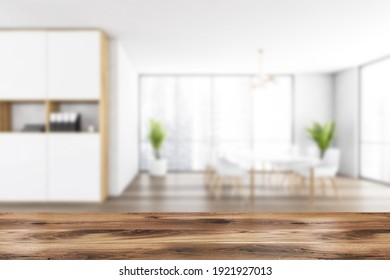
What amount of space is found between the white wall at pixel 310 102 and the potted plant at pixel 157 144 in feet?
11.1

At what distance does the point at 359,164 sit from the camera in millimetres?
8242

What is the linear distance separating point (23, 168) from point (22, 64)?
5.01 feet

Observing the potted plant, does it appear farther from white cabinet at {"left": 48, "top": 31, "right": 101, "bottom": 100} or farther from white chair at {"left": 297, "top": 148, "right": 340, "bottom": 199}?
white chair at {"left": 297, "top": 148, "right": 340, "bottom": 199}

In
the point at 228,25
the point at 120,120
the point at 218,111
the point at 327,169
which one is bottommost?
the point at 327,169

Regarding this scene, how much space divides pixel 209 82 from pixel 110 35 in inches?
154

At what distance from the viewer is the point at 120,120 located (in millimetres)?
6105

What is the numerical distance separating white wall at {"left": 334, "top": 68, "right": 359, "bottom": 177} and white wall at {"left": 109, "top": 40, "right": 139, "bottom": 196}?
5.03 meters

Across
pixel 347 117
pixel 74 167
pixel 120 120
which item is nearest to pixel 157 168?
pixel 120 120

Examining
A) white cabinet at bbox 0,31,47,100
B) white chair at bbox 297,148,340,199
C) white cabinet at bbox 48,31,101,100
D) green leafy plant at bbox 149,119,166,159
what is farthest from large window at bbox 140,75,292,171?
white cabinet at bbox 0,31,47,100

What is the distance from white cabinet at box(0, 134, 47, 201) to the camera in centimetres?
531

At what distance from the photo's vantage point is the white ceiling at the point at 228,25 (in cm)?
449

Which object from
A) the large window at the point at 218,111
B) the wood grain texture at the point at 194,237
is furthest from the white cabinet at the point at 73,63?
the large window at the point at 218,111

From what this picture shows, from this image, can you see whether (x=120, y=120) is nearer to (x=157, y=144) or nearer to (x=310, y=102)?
(x=157, y=144)
